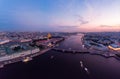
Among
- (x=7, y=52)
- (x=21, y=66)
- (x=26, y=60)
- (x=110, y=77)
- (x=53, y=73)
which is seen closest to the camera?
(x=110, y=77)

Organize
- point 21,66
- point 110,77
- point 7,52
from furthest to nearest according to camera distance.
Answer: point 7,52
point 21,66
point 110,77

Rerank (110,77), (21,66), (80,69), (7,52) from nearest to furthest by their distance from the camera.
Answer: (110,77)
(80,69)
(21,66)
(7,52)

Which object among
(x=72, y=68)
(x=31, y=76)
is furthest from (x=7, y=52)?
(x=72, y=68)

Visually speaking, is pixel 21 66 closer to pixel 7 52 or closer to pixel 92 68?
pixel 7 52

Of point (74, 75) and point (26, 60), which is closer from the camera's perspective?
point (74, 75)

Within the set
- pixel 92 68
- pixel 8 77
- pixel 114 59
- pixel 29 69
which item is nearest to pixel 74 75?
pixel 92 68

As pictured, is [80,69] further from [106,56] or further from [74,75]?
[106,56]

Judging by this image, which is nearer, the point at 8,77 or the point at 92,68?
the point at 8,77

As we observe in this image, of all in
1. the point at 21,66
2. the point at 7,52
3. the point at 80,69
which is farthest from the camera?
the point at 7,52
